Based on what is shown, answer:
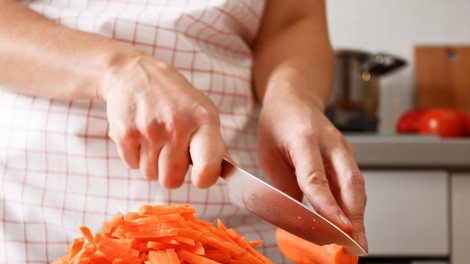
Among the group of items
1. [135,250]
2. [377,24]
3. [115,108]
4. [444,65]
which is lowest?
[135,250]

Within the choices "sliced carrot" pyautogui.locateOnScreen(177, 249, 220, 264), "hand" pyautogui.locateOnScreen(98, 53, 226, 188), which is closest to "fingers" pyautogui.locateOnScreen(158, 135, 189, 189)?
"hand" pyautogui.locateOnScreen(98, 53, 226, 188)

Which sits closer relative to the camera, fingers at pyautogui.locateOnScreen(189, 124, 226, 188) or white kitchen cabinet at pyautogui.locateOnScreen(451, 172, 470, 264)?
fingers at pyautogui.locateOnScreen(189, 124, 226, 188)

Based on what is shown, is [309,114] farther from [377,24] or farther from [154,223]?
[377,24]

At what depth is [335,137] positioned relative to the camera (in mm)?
739

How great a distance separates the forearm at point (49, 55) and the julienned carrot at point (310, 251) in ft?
0.77

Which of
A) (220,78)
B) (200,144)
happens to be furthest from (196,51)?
(200,144)

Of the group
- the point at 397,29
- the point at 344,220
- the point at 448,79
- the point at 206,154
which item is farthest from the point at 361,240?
the point at 397,29

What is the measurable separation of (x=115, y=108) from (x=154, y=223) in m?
0.13

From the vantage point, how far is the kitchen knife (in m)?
0.58

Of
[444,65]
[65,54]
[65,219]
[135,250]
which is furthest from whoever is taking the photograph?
[444,65]

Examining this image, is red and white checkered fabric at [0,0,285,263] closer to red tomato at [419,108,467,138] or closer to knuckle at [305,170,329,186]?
knuckle at [305,170,329,186]

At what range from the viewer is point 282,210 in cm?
60

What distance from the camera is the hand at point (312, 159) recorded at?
2.10ft

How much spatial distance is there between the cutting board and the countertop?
2.14 ft
